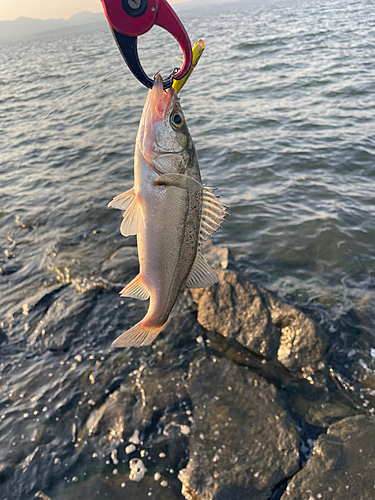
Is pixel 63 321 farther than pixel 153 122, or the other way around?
pixel 63 321

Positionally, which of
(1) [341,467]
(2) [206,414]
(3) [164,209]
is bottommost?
(1) [341,467]

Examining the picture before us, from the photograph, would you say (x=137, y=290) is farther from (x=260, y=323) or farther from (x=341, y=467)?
(x=260, y=323)

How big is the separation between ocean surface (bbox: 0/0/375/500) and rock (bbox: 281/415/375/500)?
2.08 ft

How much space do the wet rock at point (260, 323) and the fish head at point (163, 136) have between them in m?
3.72

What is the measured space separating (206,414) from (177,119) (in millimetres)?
3773

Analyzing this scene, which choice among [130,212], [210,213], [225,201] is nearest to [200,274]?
[210,213]

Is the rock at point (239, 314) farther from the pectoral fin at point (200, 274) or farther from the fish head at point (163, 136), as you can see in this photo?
the fish head at point (163, 136)

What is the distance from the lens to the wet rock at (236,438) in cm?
398

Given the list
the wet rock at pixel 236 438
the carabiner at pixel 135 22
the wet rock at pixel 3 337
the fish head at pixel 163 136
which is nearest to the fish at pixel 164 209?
the fish head at pixel 163 136

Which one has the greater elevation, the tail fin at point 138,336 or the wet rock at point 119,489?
the tail fin at point 138,336

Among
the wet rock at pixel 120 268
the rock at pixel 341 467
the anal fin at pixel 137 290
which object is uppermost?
the anal fin at pixel 137 290

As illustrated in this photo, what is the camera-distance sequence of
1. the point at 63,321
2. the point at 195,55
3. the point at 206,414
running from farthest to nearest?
the point at 63,321
the point at 206,414
the point at 195,55

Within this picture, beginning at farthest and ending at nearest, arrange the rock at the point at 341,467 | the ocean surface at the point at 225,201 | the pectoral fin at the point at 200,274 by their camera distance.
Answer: the ocean surface at the point at 225,201
the rock at the point at 341,467
the pectoral fin at the point at 200,274

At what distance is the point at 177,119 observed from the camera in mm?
2562
